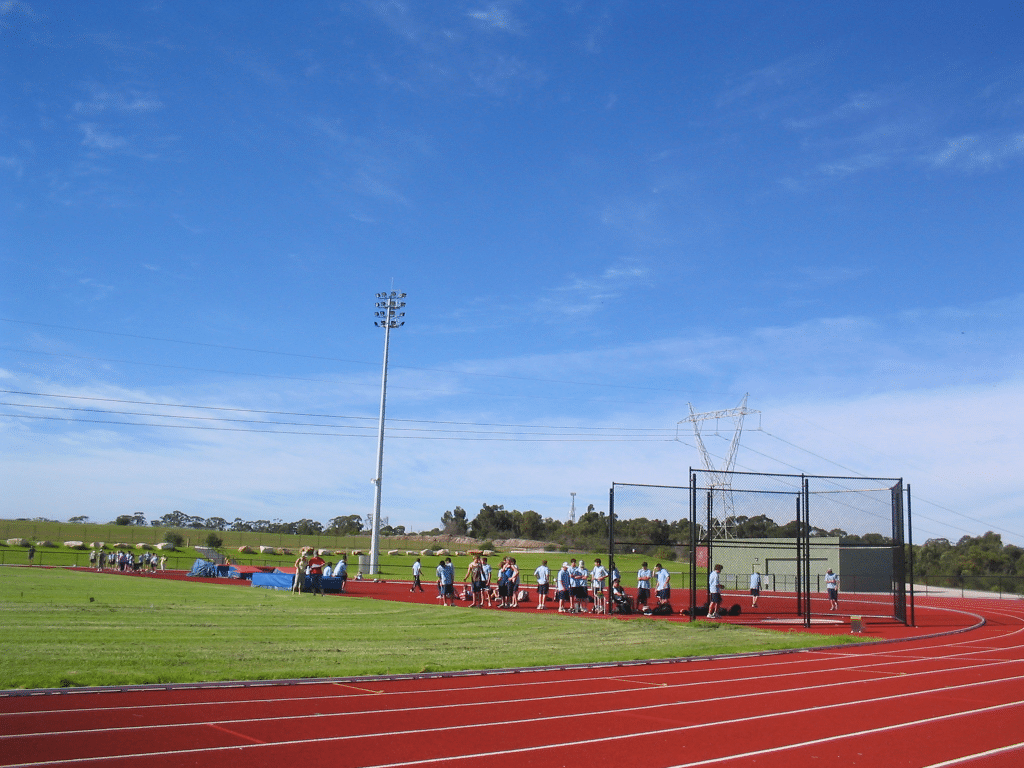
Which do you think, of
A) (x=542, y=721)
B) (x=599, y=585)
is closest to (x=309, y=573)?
(x=599, y=585)

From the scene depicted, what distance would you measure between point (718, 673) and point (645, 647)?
3.20m

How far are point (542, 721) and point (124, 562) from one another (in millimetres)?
50398

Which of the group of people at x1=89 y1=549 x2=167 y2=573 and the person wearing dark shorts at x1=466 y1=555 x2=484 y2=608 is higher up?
the person wearing dark shorts at x1=466 y1=555 x2=484 y2=608

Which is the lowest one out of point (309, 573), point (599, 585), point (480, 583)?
point (309, 573)

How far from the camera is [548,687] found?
1161 centimetres

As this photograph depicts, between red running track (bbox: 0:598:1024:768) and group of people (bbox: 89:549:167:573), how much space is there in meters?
47.1

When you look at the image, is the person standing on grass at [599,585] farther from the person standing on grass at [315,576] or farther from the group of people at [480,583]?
the person standing on grass at [315,576]

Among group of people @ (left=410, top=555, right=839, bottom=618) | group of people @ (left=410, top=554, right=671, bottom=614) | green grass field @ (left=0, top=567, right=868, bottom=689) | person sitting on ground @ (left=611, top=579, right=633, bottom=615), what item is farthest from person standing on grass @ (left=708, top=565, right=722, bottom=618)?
person sitting on ground @ (left=611, top=579, right=633, bottom=615)

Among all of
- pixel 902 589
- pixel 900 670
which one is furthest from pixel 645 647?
pixel 902 589

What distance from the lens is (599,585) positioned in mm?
26000

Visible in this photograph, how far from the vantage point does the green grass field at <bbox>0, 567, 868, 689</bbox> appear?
11805 millimetres

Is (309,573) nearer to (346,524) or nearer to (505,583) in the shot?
(505,583)

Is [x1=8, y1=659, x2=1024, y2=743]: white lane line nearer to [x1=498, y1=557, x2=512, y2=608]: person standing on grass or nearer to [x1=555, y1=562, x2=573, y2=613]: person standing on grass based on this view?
[x1=555, y1=562, x2=573, y2=613]: person standing on grass

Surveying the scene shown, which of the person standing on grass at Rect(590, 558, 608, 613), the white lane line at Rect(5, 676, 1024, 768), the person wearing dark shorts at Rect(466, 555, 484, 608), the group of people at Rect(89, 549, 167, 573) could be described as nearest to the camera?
the white lane line at Rect(5, 676, 1024, 768)
